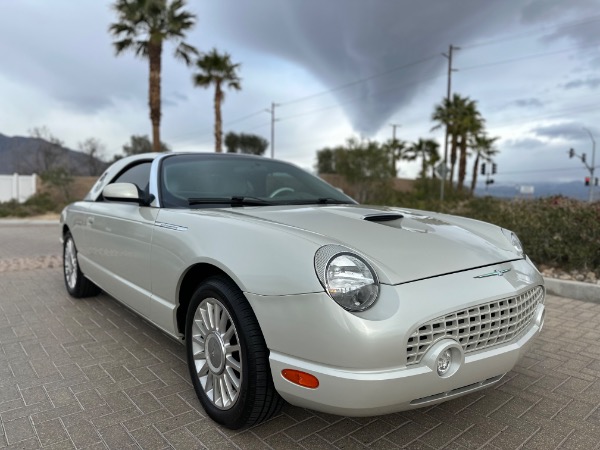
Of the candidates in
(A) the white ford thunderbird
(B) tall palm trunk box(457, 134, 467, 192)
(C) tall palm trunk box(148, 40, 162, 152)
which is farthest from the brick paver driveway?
(B) tall palm trunk box(457, 134, 467, 192)

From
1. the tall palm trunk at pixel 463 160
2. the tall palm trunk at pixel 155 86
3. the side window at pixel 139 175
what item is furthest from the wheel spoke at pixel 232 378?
the tall palm trunk at pixel 463 160

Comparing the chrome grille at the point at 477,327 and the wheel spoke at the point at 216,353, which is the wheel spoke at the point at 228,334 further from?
the chrome grille at the point at 477,327

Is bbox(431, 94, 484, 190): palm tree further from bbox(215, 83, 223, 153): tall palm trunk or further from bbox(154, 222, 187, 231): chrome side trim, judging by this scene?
bbox(154, 222, 187, 231): chrome side trim

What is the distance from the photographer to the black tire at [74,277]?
472cm

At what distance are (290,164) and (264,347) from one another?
2325 mm

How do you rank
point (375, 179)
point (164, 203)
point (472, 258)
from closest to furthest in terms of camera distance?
point (472, 258) < point (164, 203) < point (375, 179)

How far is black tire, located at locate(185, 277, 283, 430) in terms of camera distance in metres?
2.03

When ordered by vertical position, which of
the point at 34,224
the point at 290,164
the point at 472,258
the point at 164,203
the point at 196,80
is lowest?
the point at 34,224

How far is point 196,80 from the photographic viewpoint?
85.9ft

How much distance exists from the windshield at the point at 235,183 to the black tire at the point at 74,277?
2113mm

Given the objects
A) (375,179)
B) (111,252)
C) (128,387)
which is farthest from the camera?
(375,179)

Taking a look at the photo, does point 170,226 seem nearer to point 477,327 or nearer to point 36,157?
point 477,327

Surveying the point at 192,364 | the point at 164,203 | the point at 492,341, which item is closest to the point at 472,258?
the point at 492,341

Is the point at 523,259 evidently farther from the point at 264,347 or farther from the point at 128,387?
the point at 128,387
